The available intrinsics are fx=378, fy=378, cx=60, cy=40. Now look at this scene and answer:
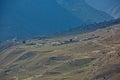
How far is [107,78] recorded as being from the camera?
199250 mm

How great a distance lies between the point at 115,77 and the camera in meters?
192

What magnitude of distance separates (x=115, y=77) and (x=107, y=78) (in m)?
7.58
